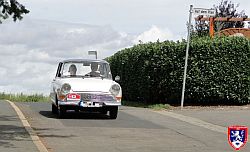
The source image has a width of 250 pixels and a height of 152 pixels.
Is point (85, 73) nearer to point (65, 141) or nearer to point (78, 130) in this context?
point (78, 130)

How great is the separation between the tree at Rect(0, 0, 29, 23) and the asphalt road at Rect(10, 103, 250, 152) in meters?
2.67

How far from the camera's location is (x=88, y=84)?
48.5ft

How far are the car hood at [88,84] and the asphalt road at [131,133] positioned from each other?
2.96 feet

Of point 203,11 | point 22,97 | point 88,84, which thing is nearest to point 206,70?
A: point 203,11

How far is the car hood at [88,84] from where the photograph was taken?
14.7m

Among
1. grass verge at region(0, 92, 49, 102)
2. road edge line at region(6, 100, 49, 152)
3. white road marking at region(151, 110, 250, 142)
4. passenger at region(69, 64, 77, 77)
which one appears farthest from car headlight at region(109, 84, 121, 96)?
grass verge at region(0, 92, 49, 102)

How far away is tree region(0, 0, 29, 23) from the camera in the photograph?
1107 centimetres

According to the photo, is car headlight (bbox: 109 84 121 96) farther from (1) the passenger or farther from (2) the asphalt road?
(1) the passenger

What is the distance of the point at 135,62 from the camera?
23.7 metres

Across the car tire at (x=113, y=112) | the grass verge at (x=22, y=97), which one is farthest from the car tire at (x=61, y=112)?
the grass verge at (x=22, y=97)

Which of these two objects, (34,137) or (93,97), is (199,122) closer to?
(93,97)

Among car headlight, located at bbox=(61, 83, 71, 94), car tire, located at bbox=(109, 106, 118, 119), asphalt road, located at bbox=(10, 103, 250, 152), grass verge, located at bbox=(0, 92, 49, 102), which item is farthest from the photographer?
grass verge, located at bbox=(0, 92, 49, 102)

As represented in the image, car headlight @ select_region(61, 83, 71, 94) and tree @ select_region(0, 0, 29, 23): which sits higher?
tree @ select_region(0, 0, 29, 23)

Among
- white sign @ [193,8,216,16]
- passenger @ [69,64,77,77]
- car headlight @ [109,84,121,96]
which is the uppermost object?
white sign @ [193,8,216,16]
